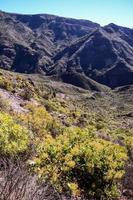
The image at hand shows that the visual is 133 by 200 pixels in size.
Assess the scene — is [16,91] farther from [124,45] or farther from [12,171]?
[124,45]

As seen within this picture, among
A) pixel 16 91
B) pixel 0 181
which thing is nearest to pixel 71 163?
pixel 0 181

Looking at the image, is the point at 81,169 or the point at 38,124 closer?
the point at 81,169

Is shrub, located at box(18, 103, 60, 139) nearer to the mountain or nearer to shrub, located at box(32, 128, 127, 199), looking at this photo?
shrub, located at box(32, 128, 127, 199)

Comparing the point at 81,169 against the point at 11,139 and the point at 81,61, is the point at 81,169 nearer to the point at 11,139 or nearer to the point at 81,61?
the point at 11,139

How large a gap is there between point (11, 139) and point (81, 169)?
197 cm

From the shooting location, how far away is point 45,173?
926 centimetres

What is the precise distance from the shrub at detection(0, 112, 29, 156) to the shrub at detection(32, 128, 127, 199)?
1.64 ft

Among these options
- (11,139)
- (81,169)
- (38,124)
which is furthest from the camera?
(38,124)

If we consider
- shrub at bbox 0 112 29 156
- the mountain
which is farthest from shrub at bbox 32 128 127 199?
the mountain

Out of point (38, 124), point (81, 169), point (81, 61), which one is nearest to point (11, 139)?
point (81, 169)

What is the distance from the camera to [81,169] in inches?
388

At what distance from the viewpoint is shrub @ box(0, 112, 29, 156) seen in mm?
9328

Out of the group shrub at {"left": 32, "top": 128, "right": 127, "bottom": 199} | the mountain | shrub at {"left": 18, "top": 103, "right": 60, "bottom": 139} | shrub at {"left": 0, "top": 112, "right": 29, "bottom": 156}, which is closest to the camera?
shrub at {"left": 0, "top": 112, "right": 29, "bottom": 156}

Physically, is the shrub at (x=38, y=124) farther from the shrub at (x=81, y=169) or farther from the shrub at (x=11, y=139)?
the shrub at (x=81, y=169)
